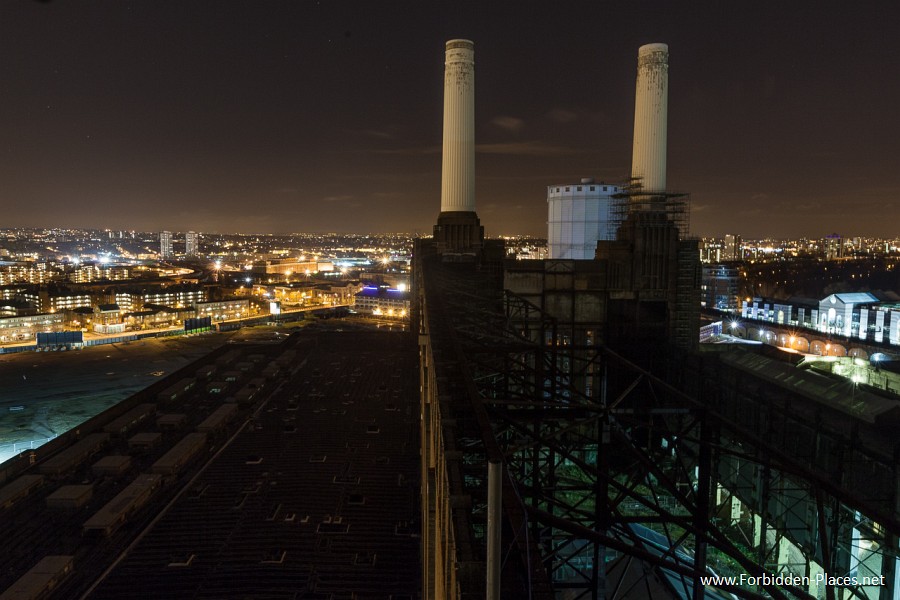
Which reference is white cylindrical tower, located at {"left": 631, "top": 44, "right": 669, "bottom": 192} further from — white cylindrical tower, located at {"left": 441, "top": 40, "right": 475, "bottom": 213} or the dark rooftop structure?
the dark rooftop structure

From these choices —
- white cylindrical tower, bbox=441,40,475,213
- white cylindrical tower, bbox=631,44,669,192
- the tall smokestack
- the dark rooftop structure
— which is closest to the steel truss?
the tall smokestack

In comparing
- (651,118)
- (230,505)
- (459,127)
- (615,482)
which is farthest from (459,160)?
(615,482)

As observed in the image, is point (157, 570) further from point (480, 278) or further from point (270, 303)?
point (270, 303)

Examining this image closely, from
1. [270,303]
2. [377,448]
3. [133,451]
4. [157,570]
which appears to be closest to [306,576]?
[157,570]

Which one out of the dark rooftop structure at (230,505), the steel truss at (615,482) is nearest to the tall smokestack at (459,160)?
the steel truss at (615,482)

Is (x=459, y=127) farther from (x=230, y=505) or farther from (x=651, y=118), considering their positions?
(x=230, y=505)
